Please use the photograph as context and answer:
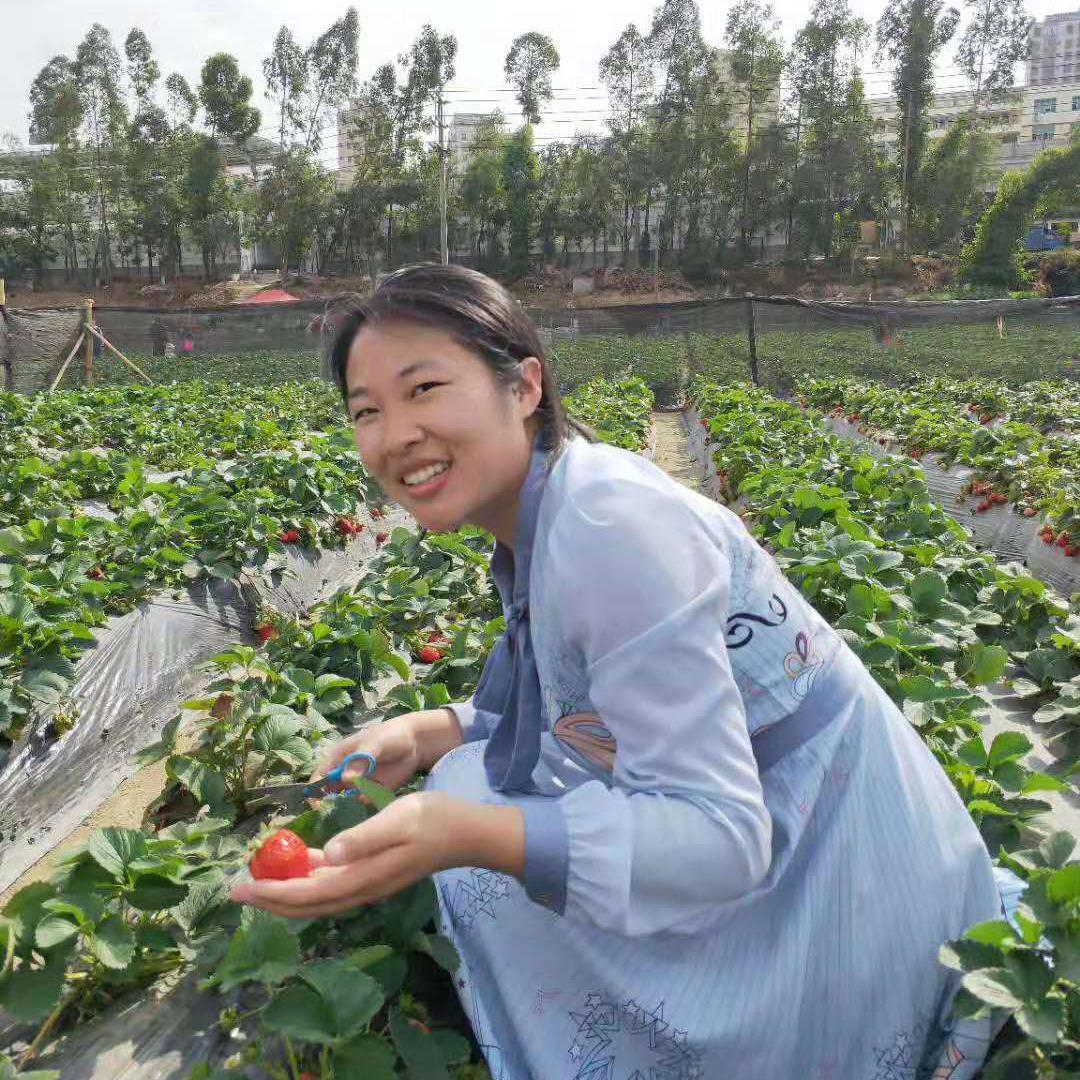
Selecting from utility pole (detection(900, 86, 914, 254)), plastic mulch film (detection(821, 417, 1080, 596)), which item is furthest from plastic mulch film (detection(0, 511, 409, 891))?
utility pole (detection(900, 86, 914, 254))

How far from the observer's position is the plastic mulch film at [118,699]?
294cm

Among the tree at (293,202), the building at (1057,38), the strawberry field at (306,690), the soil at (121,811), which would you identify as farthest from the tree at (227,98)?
the building at (1057,38)

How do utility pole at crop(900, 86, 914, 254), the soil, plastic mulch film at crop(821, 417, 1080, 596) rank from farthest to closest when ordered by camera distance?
utility pole at crop(900, 86, 914, 254)
plastic mulch film at crop(821, 417, 1080, 596)
the soil

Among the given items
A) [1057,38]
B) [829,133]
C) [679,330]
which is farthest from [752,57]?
[1057,38]

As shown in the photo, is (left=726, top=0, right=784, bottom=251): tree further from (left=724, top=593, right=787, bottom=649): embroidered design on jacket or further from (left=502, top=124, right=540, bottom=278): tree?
(left=724, top=593, right=787, bottom=649): embroidered design on jacket

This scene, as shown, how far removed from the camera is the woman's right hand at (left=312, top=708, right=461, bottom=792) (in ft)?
5.46

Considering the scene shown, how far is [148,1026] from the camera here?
1.59 m

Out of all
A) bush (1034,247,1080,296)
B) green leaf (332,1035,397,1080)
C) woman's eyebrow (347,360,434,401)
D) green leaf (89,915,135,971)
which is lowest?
green leaf (89,915,135,971)

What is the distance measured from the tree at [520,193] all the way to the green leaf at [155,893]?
45414mm

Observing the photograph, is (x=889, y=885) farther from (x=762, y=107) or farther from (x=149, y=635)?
(x=762, y=107)

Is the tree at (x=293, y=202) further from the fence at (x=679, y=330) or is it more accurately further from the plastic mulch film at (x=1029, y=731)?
the plastic mulch film at (x=1029, y=731)

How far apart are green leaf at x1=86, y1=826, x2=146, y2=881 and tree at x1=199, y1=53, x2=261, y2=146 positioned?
5232 cm

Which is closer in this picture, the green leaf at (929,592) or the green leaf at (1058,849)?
the green leaf at (1058,849)

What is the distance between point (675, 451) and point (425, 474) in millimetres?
10647
